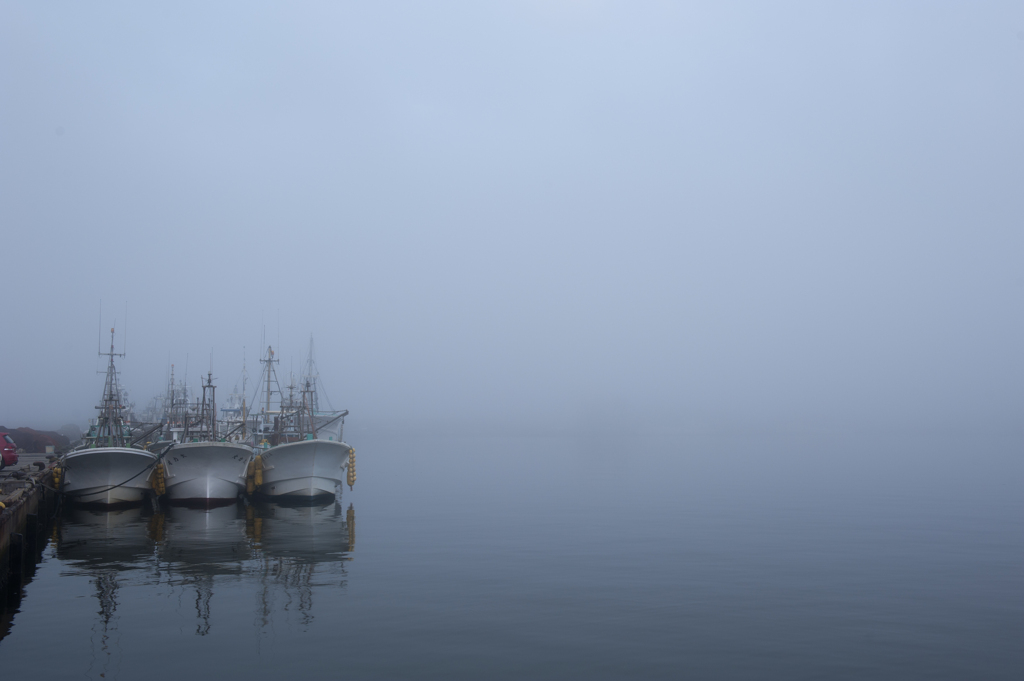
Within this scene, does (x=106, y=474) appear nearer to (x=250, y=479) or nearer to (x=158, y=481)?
(x=158, y=481)

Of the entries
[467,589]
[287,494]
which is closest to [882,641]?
[467,589]

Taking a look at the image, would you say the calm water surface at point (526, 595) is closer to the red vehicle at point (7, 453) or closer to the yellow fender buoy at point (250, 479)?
the yellow fender buoy at point (250, 479)

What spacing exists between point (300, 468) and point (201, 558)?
60.1 feet

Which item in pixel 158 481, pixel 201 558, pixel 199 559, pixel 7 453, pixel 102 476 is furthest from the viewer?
pixel 7 453

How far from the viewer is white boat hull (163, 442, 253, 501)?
42.4 m

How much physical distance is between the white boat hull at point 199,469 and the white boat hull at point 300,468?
2131mm

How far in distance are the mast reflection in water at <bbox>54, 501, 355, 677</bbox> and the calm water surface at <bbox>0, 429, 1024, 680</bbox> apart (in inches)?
4.5

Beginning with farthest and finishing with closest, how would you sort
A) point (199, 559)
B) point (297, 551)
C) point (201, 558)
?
point (297, 551) < point (201, 558) < point (199, 559)

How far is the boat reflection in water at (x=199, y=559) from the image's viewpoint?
63.9 feet

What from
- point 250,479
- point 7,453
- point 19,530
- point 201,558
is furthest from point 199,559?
point 7,453

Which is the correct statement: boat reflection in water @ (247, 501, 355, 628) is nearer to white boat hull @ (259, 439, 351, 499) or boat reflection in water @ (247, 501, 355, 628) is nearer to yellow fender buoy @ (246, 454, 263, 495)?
white boat hull @ (259, 439, 351, 499)

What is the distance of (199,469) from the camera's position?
42.9m

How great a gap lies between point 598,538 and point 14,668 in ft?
73.5

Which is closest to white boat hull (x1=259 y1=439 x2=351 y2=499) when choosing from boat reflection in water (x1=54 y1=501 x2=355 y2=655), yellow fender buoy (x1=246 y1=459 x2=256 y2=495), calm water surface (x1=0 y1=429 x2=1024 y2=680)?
yellow fender buoy (x1=246 y1=459 x2=256 y2=495)
